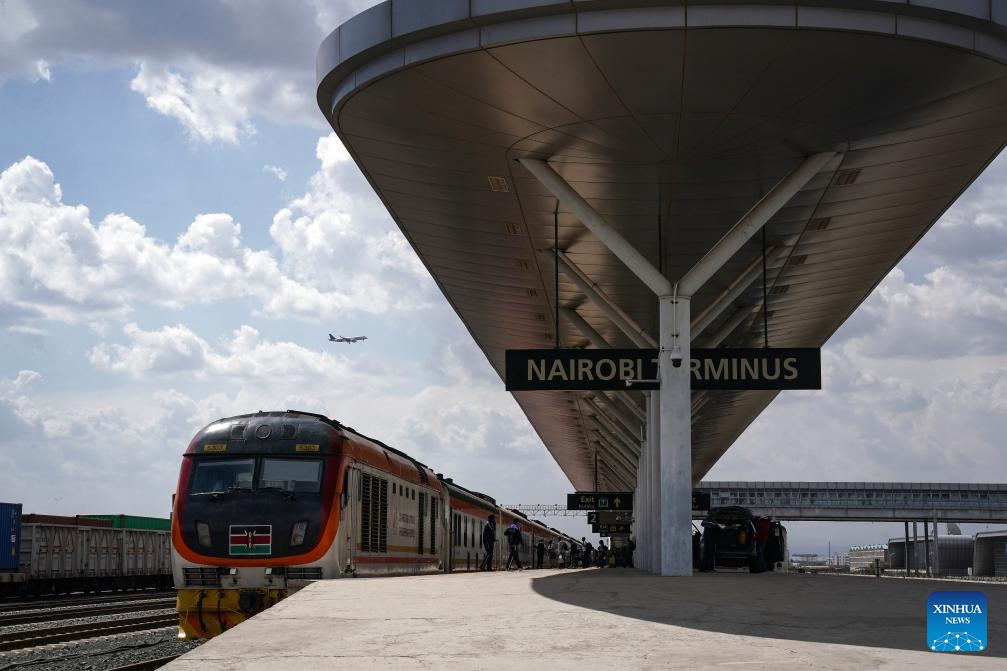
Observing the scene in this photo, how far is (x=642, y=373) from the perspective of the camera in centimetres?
1711

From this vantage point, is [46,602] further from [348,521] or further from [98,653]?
[98,653]

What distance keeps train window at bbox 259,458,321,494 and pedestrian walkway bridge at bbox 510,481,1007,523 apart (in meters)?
87.4

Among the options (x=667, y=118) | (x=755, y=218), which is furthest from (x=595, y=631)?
(x=755, y=218)

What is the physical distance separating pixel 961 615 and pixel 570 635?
9.75ft

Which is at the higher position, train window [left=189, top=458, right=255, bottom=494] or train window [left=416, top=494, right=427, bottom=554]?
train window [left=189, top=458, right=255, bottom=494]

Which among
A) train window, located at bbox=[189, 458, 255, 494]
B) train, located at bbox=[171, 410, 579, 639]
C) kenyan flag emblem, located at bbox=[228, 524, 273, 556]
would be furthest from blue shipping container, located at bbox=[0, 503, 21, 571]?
kenyan flag emblem, located at bbox=[228, 524, 273, 556]

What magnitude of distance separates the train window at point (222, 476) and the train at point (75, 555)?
572 inches

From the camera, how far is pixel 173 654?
1526cm

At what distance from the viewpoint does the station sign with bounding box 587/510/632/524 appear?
5800 cm

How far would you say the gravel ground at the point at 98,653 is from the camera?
548 inches

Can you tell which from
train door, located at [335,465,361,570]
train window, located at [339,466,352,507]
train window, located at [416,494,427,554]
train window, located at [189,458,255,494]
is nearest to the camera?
train window, located at [189,458,255,494]

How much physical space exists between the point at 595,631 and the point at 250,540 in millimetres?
8886

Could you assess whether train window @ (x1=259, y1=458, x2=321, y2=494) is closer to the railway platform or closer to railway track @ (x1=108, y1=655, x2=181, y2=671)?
railway track @ (x1=108, y1=655, x2=181, y2=671)

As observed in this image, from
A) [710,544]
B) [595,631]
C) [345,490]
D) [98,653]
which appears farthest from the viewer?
[710,544]
